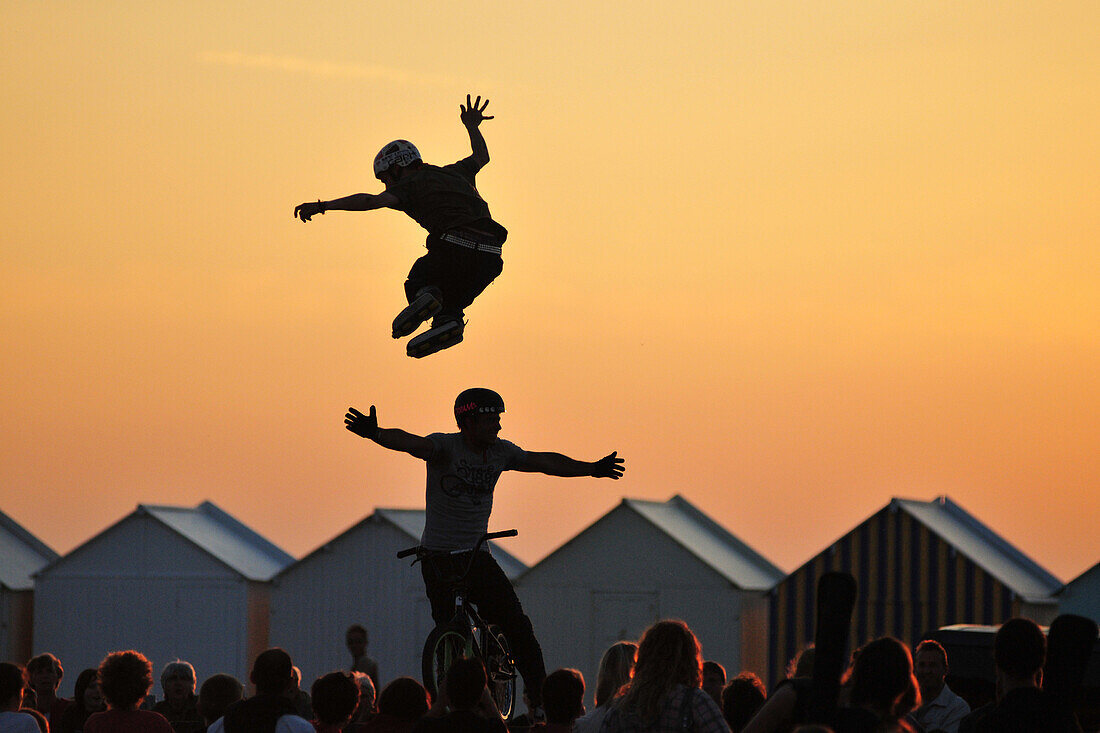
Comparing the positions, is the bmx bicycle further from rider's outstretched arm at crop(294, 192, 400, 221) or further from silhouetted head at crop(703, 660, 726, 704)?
rider's outstretched arm at crop(294, 192, 400, 221)

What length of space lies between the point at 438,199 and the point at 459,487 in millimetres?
2220

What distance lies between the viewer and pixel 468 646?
11.1 m

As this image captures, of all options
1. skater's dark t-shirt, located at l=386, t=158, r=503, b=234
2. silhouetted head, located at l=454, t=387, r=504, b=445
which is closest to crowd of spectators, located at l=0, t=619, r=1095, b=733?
silhouetted head, located at l=454, t=387, r=504, b=445

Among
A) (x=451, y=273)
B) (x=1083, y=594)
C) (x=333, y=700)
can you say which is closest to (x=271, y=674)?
(x=333, y=700)

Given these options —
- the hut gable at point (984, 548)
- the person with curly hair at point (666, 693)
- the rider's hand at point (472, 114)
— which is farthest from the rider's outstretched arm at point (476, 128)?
the hut gable at point (984, 548)

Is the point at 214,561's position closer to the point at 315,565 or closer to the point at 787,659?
the point at 315,565

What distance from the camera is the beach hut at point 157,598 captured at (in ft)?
116

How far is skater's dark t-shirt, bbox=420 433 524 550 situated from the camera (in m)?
11.1

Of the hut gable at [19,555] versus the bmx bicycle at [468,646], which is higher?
the bmx bicycle at [468,646]

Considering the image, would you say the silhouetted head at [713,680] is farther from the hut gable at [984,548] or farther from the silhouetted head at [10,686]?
the hut gable at [984,548]

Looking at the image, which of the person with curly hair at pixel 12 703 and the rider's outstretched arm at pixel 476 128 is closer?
the person with curly hair at pixel 12 703

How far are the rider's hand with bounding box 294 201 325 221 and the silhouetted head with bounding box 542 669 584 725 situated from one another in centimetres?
382

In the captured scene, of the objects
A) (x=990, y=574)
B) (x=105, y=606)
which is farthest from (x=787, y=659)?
(x=105, y=606)

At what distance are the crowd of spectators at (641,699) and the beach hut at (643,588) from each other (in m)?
21.5
